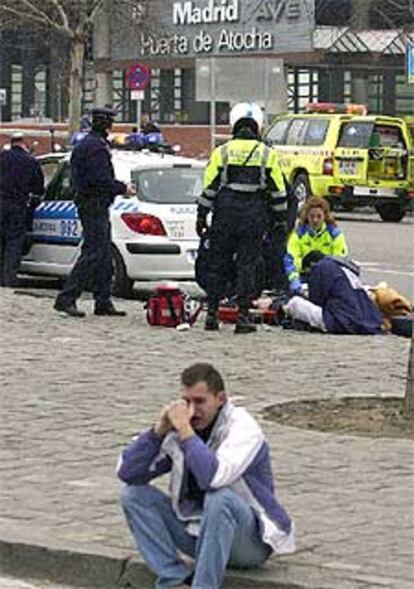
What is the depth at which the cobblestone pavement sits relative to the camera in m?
7.25

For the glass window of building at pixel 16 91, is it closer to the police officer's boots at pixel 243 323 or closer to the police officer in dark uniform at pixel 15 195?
the police officer in dark uniform at pixel 15 195

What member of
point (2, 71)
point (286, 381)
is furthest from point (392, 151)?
point (2, 71)

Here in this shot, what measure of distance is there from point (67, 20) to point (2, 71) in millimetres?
21441

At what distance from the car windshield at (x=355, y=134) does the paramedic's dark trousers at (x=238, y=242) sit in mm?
18132

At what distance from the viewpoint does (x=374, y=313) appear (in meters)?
14.1

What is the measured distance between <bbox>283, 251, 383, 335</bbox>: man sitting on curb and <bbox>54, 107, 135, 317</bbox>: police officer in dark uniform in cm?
171

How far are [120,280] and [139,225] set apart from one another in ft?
2.05

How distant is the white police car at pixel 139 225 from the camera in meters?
16.7

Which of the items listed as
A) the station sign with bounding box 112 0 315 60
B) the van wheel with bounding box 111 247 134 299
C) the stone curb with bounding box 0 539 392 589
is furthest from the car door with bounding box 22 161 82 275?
the station sign with bounding box 112 0 315 60

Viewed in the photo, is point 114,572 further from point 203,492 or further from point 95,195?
point 95,195

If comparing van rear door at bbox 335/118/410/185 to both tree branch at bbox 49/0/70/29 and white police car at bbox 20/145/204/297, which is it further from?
white police car at bbox 20/145/204/297

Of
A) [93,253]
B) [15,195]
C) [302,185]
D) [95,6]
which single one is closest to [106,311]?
[93,253]

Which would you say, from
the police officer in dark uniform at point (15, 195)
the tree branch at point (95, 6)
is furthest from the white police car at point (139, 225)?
the tree branch at point (95, 6)

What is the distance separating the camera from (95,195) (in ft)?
47.3
